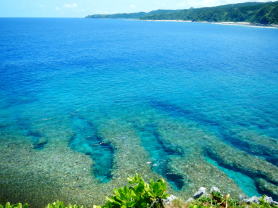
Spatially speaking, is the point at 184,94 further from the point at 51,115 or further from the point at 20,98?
the point at 20,98

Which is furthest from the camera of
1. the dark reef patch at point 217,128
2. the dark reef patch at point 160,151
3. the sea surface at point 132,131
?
the dark reef patch at point 217,128

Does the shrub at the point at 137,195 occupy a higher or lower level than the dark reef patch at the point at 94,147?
higher

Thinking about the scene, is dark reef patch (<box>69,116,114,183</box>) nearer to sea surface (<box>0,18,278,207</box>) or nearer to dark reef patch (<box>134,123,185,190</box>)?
sea surface (<box>0,18,278,207</box>)

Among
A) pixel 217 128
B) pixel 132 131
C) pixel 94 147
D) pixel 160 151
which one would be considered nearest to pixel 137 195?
pixel 160 151

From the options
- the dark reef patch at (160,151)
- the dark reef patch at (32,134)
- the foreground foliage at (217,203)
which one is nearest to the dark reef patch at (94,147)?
the dark reef patch at (32,134)

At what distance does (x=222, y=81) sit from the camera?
49750 millimetres

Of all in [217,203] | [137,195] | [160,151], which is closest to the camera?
[137,195]

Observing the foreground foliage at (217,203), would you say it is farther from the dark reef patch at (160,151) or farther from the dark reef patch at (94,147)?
the dark reef patch at (94,147)

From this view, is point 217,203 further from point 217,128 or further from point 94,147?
point 217,128

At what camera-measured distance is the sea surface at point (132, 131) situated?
802 inches

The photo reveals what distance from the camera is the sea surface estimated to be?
66.8 ft

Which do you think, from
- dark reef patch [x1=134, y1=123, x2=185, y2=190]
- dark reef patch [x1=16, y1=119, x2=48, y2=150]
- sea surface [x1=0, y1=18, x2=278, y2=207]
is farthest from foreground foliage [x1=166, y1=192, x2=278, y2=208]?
dark reef patch [x1=16, y1=119, x2=48, y2=150]

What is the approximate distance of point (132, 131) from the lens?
29109mm

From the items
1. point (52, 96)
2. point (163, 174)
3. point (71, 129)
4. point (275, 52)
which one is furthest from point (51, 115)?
point (275, 52)
